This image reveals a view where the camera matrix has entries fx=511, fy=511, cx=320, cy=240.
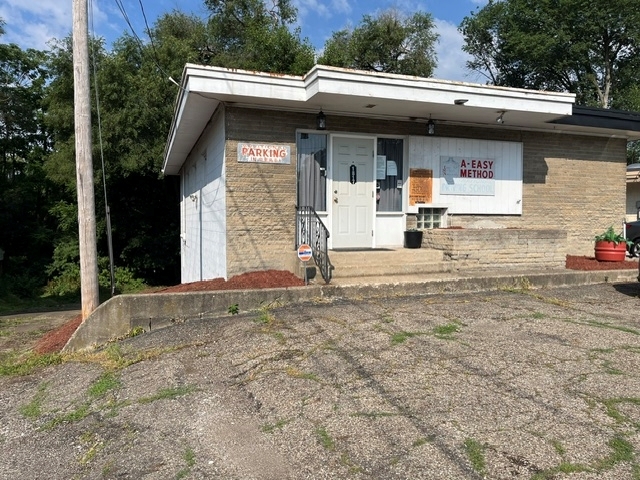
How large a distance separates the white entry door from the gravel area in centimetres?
347

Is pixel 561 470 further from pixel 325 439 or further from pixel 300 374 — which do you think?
pixel 300 374

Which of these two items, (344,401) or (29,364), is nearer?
(344,401)

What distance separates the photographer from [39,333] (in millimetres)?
10008

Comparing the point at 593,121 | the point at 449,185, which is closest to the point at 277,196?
the point at 449,185

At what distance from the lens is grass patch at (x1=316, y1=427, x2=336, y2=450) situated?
3.51 m

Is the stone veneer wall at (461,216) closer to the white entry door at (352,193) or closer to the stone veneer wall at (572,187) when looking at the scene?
the stone veneer wall at (572,187)

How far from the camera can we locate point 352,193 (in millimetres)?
10289

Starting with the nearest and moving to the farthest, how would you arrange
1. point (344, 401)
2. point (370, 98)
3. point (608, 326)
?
point (344, 401) → point (608, 326) → point (370, 98)

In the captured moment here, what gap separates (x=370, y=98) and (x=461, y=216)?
3.65 m

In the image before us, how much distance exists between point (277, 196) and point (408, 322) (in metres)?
3.90

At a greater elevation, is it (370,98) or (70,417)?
(370,98)

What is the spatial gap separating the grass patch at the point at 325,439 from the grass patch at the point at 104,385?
98.7 inches

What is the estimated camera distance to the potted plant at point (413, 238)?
403 inches

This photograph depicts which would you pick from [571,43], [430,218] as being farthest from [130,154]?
[571,43]
